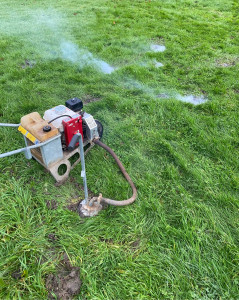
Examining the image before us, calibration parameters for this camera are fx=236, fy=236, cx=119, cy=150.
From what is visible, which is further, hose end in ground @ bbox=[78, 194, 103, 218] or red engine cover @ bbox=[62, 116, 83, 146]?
red engine cover @ bbox=[62, 116, 83, 146]

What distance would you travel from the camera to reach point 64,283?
2.01m

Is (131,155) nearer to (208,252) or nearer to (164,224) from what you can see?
(164,224)

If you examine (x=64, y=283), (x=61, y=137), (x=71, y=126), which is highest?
(x=71, y=126)

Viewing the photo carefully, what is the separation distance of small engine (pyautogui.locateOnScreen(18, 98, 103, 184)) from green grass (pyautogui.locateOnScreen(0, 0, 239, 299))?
26cm

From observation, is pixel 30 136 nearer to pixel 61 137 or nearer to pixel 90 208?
pixel 61 137

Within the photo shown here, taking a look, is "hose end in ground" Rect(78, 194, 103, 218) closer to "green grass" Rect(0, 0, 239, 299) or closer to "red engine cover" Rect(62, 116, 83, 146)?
"green grass" Rect(0, 0, 239, 299)

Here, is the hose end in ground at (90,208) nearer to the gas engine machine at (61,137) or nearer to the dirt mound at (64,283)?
the gas engine machine at (61,137)

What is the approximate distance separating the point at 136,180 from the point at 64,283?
1333 mm

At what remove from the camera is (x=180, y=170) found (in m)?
3.03

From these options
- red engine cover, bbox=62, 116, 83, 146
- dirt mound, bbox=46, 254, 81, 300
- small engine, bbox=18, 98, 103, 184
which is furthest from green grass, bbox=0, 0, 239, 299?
red engine cover, bbox=62, 116, 83, 146

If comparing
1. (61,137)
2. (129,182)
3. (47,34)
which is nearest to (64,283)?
(129,182)

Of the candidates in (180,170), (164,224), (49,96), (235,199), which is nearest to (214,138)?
(180,170)

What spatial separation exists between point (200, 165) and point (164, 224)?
105 cm

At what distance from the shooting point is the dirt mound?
6.39 ft
